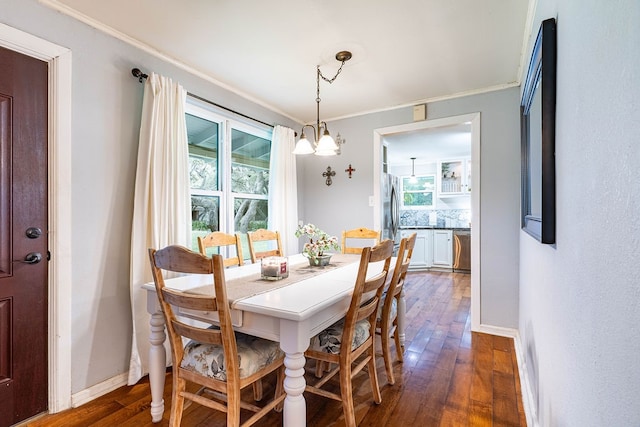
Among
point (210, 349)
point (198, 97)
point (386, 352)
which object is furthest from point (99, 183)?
point (386, 352)

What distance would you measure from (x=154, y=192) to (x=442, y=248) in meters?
5.25

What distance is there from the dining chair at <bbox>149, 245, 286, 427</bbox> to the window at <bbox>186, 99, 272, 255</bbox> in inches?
49.8

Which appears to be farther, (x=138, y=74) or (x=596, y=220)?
(x=138, y=74)

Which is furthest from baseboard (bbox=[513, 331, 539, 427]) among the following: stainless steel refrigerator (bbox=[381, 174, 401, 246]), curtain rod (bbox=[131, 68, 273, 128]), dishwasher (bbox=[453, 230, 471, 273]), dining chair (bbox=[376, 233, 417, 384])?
dishwasher (bbox=[453, 230, 471, 273])

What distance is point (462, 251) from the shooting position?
5.79m

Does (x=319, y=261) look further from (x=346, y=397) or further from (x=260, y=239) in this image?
(x=346, y=397)

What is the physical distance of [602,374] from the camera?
2.32 feet

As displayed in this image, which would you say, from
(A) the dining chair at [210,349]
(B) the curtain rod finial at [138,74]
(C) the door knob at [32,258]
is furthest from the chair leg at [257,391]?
(B) the curtain rod finial at [138,74]

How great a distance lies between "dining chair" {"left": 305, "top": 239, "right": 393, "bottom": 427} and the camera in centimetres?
147

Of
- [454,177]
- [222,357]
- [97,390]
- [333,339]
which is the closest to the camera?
[222,357]

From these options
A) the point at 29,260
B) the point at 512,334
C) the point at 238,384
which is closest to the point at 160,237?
the point at 29,260

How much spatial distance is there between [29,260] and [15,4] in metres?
1.34

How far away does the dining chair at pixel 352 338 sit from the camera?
1.47 meters

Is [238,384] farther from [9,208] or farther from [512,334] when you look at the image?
[512,334]
